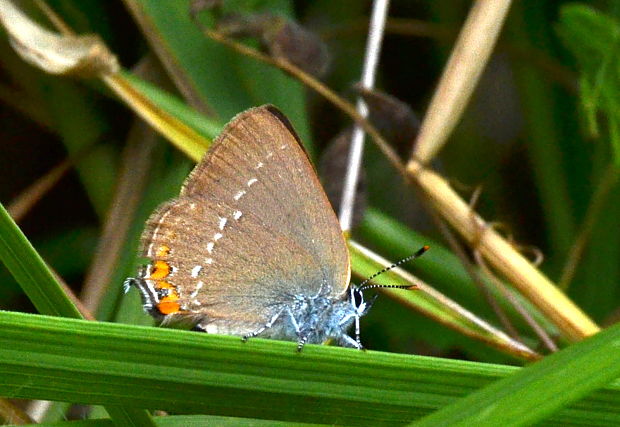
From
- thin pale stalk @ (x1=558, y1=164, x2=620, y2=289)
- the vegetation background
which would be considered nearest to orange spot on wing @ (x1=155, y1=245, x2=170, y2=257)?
the vegetation background

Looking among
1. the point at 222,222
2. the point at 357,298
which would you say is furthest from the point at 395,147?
the point at 222,222

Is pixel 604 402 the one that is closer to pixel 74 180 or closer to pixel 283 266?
pixel 283 266

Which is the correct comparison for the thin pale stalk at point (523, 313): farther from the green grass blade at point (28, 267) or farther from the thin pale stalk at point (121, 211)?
the green grass blade at point (28, 267)

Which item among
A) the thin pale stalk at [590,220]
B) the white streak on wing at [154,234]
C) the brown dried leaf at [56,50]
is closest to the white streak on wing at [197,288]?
the white streak on wing at [154,234]

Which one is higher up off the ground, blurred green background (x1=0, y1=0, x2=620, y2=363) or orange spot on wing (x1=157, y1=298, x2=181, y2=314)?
blurred green background (x1=0, y1=0, x2=620, y2=363)

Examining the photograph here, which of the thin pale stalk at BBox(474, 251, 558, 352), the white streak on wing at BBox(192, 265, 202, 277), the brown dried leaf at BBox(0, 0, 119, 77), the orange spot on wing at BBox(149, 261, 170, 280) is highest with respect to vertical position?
the brown dried leaf at BBox(0, 0, 119, 77)

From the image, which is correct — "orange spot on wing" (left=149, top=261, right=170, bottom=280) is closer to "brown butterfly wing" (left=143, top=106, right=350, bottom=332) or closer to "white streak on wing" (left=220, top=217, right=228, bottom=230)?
"brown butterfly wing" (left=143, top=106, right=350, bottom=332)
